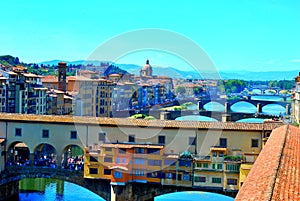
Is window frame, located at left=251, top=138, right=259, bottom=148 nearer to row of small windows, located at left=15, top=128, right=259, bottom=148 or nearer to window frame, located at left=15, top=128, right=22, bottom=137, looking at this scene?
row of small windows, located at left=15, top=128, right=259, bottom=148

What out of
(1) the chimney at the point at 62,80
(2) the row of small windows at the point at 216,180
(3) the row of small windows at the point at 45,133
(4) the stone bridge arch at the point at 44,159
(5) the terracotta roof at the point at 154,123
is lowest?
(2) the row of small windows at the point at 216,180

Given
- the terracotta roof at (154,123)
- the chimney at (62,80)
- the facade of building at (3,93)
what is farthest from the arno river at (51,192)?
the chimney at (62,80)

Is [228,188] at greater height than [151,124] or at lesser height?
lesser

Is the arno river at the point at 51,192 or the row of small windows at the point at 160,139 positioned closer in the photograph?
the row of small windows at the point at 160,139

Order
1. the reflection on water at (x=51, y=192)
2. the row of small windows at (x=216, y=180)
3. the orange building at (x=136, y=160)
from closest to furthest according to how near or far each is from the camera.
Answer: the row of small windows at (x=216, y=180) < the orange building at (x=136, y=160) < the reflection on water at (x=51, y=192)

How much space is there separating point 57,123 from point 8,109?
1942cm

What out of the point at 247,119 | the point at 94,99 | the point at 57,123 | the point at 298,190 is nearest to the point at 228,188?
the point at 57,123

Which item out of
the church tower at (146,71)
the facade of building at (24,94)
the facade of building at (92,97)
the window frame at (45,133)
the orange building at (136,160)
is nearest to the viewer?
the orange building at (136,160)

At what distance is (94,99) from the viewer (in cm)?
4831

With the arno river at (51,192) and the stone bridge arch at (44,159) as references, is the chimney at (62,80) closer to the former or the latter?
the stone bridge arch at (44,159)

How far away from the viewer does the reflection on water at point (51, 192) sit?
2383 centimetres

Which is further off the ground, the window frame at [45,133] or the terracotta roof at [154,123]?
the terracotta roof at [154,123]

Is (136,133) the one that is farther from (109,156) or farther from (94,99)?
(94,99)

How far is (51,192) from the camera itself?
1003 inches
